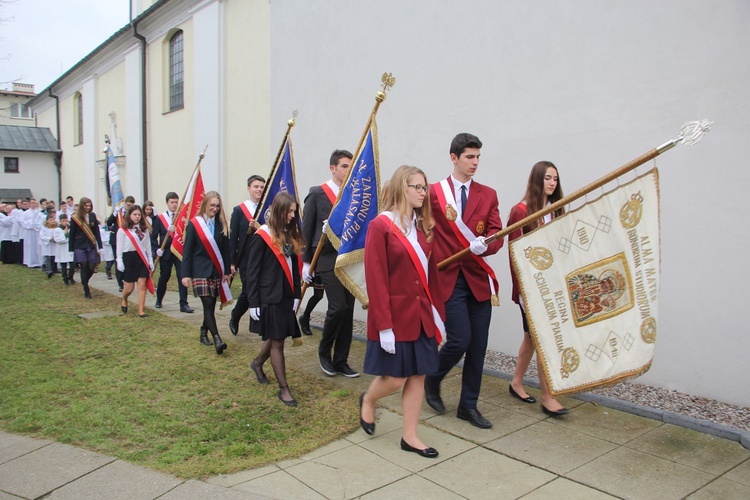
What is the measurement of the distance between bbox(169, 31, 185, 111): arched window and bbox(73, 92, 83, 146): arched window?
11.3 meters

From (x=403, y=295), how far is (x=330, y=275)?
199cm

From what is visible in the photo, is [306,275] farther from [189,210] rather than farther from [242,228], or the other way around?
[189,210]

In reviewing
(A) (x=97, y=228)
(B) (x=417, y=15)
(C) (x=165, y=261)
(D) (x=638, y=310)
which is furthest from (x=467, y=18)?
(A) (x=97, y=228)

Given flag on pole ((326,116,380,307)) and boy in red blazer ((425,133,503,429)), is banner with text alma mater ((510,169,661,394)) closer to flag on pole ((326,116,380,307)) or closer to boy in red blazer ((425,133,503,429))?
boy in red blazer ((425,133,503,429))

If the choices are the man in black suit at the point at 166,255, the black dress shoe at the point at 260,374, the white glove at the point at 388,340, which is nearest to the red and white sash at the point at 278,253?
the black dress shoe at the point at 260,374

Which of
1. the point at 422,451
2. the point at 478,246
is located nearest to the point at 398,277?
the point at 478,246

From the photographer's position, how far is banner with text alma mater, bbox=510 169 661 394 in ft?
12.4

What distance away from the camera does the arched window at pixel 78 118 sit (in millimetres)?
26344

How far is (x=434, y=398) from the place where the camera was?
473cm

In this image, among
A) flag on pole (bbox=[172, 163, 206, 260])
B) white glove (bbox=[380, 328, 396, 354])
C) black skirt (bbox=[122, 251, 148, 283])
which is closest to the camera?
white glove (bbox=[380, 328, 396, 354])

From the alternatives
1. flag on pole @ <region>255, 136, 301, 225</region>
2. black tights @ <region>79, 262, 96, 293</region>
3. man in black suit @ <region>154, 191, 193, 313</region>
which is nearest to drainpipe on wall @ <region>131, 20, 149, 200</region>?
black tights @ <region>79, 262, 96, 293</region>

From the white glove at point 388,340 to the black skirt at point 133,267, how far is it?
20.4 ft

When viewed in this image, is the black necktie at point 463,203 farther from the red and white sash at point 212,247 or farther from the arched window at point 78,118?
the arched window at point 78,118

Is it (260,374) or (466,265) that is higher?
(466,265)
